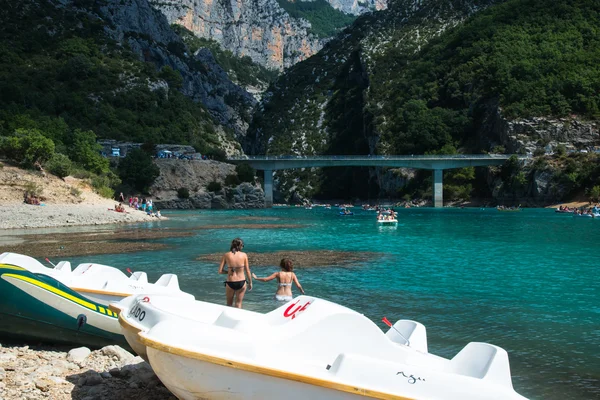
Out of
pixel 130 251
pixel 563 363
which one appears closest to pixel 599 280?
pixel 563 363

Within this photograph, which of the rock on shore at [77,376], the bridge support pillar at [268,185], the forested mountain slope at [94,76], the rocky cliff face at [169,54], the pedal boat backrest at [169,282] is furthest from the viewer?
the rocky cliff face at [169,54]

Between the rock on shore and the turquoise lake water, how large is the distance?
12.1 feet

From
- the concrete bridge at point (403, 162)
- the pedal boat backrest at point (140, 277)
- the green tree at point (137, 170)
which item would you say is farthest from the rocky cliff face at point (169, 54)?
the pedal boat backrest at point (140, 277)

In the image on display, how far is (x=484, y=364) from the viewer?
20.5ft

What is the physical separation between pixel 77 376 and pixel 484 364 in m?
5.44

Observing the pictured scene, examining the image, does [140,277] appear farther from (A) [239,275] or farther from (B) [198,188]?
(B) [198,188]

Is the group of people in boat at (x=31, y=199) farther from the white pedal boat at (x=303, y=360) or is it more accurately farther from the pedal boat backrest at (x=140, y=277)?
the white pedal boat at (x=303, y=360)

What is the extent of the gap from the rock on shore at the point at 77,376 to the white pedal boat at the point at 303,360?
1.13 m

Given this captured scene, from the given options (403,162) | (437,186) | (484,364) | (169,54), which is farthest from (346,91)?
(484,364)

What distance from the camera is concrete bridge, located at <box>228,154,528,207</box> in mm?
96562

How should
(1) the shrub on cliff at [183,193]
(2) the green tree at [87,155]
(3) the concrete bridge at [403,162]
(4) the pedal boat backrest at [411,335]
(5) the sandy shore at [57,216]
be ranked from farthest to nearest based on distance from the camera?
(1) the shrub on cliff at [183,193] → (3) the concrete bridge at [403,162] → (2) the green tree at [87,155] → (5) the sandy shore at [57,216] → (4) the pedal boat backrest at [411,335]

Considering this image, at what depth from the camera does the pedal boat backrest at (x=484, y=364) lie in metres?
6.09

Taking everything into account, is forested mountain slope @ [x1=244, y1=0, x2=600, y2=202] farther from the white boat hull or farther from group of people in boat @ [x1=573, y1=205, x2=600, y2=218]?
the white boat hull

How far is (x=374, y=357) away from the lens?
6383 millimetres
